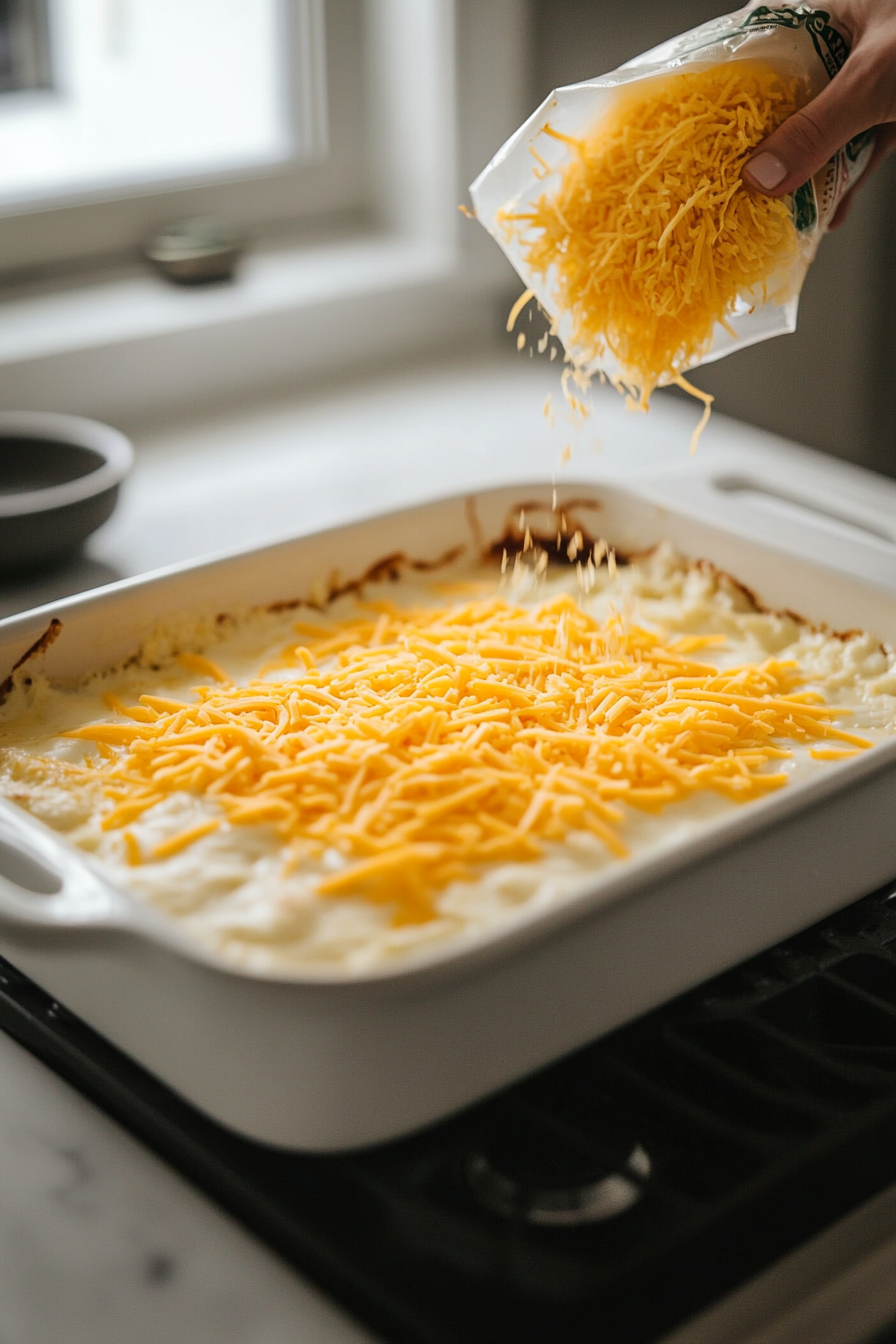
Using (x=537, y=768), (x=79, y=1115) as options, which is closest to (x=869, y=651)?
(x=537, y=768)

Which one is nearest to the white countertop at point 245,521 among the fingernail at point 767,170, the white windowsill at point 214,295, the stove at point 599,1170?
the stove at point 599,1170

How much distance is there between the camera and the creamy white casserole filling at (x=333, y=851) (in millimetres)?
708

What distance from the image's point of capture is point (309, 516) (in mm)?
1440

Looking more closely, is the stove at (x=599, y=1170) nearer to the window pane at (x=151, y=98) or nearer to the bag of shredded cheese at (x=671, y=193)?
the bag of shredded cheese at (x=671, y=193)

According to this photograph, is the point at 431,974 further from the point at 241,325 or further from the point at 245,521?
the point at 241,325

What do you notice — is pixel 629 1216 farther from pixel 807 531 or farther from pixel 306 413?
pixel 306 413

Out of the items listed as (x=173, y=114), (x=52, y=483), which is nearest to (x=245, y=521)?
(x=52, y=483)

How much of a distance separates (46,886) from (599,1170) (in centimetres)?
34

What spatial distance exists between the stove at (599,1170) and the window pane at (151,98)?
138 cm

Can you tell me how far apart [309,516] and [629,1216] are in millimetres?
919

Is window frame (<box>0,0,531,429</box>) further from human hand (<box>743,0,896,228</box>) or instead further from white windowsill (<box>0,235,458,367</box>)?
human hand (<box>743,0,896,228</box>)

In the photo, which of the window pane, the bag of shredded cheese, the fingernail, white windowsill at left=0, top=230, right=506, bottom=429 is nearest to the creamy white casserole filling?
the bag of shredded cheese

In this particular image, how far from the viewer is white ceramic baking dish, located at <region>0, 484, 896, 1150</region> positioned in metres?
0.63

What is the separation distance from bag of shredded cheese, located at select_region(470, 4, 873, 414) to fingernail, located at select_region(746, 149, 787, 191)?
2 centimetres
